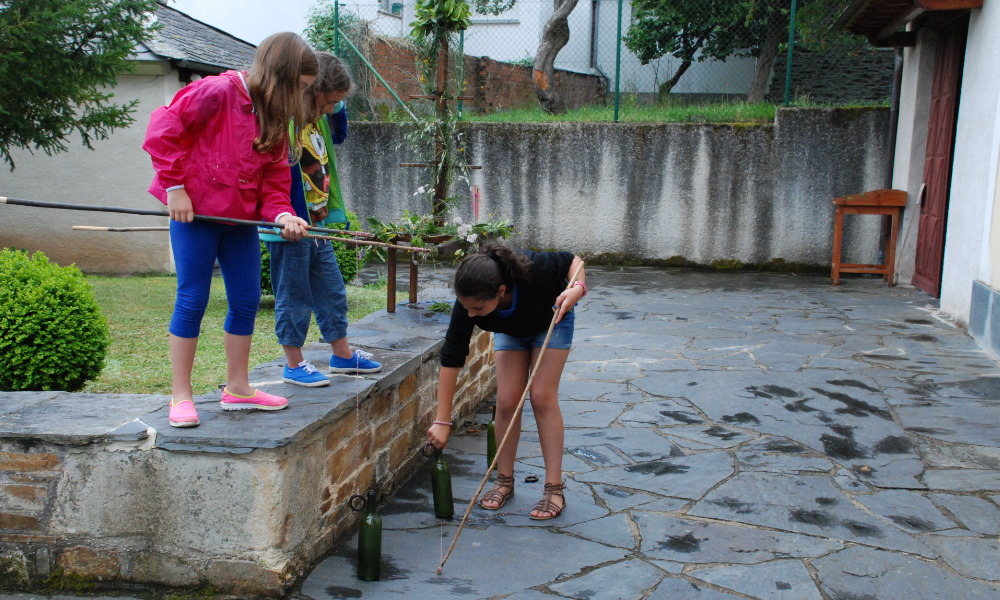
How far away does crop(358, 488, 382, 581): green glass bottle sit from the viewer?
9.53 feet

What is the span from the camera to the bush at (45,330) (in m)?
4.35

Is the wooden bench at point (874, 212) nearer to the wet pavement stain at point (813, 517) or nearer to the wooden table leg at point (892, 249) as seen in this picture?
the wooden table leg at point (892, 249)

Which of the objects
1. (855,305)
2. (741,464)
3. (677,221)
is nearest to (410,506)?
(741,464)

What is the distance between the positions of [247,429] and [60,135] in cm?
727

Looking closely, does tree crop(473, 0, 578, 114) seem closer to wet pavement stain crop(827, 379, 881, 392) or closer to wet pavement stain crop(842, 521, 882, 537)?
wet pavement stain crop(827, 379, 881, 392)

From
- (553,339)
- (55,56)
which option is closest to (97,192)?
(55,56)

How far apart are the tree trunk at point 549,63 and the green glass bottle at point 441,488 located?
10275mm

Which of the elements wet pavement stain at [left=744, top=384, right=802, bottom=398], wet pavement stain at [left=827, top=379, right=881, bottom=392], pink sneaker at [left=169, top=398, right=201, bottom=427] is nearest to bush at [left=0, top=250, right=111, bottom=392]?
pink sneaker at [left=169, top=398, right=201, bottom=427]

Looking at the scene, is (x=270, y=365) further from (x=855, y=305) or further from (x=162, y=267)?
(x=162, y=267)

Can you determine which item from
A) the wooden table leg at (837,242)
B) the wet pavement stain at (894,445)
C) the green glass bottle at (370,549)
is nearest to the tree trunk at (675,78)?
the wooden table leg at (837,242)

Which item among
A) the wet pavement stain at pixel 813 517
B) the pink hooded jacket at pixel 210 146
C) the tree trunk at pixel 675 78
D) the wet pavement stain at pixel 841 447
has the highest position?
the tree trunk at pixel 675 78

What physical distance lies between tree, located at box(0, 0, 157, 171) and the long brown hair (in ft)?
19.2

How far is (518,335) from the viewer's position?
3410mm

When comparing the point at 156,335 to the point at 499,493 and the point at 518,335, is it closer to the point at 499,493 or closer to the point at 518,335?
the point at 499,493
